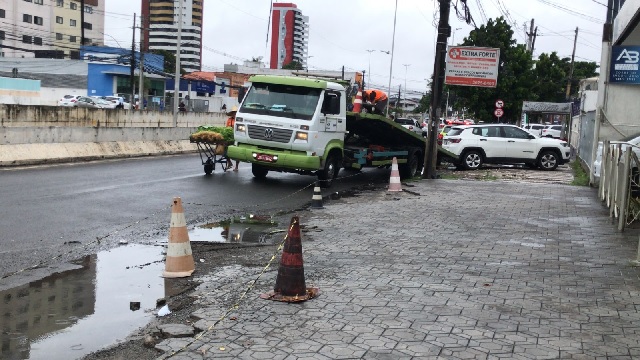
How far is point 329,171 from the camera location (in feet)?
56.1

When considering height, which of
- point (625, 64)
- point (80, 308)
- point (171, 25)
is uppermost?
point (171, 25)

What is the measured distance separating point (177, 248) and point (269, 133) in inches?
349

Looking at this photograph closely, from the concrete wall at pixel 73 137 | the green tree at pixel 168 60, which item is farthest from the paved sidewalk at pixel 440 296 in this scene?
the green tree at pixel 168 60

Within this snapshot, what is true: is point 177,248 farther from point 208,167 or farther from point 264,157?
point 208,167

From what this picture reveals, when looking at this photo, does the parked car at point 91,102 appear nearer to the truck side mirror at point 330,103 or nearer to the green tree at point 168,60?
the truck side mirror at point 330,103

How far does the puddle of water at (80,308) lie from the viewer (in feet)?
17.4

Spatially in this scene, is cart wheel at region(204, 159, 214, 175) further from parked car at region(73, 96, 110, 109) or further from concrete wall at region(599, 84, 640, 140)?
parked car at region(73, 96, 110, 109)

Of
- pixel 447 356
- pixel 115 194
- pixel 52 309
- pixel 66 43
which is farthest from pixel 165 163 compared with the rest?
pixel 66 43

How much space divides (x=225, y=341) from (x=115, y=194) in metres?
8.86

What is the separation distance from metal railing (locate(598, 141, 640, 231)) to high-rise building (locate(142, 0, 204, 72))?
162ft

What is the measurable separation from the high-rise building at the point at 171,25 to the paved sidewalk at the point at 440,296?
5102cm

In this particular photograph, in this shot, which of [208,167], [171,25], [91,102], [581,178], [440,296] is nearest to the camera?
[440,296]

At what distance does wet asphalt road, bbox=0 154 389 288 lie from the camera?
8.77 m

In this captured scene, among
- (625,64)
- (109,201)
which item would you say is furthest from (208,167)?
(625,64)
